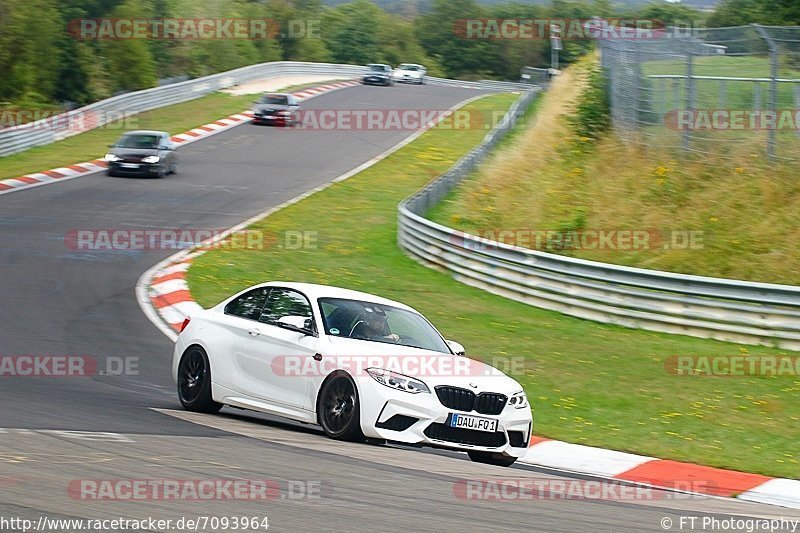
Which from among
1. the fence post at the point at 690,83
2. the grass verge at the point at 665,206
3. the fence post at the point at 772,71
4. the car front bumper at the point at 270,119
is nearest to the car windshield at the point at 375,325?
the grass verge at the point at 665,206

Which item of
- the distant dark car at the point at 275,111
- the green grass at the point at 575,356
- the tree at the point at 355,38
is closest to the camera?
the green grass at the point at 575,356

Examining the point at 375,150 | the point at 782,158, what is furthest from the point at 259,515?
the point at 375,150

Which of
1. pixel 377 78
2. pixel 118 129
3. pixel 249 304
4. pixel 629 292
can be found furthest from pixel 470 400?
pixel 377 78

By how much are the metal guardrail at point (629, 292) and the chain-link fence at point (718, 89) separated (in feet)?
13.6

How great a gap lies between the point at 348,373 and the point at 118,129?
34.2 meters

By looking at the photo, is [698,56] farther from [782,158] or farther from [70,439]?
[70,439]

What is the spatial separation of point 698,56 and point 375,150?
2089cm

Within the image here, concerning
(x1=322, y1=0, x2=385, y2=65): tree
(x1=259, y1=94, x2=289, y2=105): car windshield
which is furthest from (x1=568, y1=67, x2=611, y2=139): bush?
(x1=322, y1=0, x2=385, y2=65): tree

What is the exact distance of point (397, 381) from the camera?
9.50 metres

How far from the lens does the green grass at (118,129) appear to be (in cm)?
3356

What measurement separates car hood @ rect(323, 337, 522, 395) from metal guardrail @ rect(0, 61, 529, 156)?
88.2ft

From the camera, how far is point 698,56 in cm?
2031

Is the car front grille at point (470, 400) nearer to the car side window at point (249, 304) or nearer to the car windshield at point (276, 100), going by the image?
the car side window at point (249, 304)

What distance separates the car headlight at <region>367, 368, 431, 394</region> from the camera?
9461 millimetres
